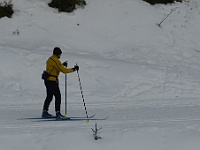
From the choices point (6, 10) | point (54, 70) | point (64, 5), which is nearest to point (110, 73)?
point (54, 70)

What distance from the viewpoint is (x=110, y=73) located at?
15.0 metres

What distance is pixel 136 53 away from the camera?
17.5 metres

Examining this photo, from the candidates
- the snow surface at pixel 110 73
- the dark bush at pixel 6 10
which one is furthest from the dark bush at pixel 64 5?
the dark bush at pixel 6 10

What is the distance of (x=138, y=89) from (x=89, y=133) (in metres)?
5.36

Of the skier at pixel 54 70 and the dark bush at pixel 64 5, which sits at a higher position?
the dark bush at pixel 64 5

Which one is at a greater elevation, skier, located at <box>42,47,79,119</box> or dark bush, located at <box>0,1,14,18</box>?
dark bush, located at <box>0,1,14,18</box>

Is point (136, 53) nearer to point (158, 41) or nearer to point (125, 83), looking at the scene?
point (158, 41)

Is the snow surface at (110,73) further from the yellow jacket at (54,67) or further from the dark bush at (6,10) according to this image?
the yellow jacket at (54,67)

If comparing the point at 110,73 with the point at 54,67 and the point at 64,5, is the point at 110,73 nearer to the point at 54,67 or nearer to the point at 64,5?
the point at 54,67

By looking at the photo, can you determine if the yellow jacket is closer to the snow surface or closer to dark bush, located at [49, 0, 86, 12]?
the snow surface

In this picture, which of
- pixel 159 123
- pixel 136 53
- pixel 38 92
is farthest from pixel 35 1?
pixel 159 123

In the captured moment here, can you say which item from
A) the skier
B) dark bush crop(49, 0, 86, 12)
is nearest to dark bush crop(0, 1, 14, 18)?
dark bush crop(49, 0, 86, 12)

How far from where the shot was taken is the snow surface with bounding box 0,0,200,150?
342 inches

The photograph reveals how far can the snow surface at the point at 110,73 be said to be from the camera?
28.5 ft
